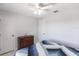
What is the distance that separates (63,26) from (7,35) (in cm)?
75

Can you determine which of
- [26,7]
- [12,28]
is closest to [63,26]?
[26,7]

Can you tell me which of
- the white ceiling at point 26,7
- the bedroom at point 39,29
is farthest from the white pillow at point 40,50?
the white ceiling at point 26,7

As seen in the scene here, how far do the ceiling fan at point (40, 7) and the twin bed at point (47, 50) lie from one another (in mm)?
429

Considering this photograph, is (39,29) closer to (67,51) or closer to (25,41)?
(25,41)

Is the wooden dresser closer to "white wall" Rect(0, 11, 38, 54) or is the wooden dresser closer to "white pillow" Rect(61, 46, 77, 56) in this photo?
"white wall" Rect(0, 11, 38, 54)

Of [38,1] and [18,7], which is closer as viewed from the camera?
[38,1]

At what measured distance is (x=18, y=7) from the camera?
100 centimetres

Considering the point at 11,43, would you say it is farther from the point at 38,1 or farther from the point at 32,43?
the point at 38,1

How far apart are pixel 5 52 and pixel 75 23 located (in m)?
0.95

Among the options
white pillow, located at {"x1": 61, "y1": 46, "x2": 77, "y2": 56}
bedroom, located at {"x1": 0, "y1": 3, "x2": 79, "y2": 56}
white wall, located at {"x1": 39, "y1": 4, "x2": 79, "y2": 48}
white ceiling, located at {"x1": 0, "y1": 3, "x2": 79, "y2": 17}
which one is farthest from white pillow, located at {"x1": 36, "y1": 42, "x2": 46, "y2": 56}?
white ceiling, located at {"x1": 0, "y1": 3, "x2": 79, "y2": 17}

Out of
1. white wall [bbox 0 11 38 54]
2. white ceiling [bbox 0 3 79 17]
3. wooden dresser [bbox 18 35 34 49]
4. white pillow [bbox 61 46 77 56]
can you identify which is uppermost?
white ceiling [bbox 0 3 79 17]

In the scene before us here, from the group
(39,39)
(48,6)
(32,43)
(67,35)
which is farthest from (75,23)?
(32,43)

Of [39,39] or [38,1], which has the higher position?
[38,1]

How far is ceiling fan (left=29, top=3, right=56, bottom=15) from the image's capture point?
37.9 inches
